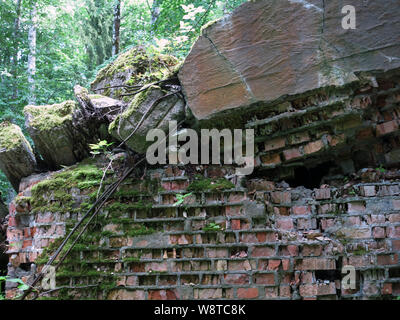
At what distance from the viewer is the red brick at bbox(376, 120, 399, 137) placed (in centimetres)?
216

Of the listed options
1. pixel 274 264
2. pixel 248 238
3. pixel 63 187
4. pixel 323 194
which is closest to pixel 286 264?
pixel 274 264

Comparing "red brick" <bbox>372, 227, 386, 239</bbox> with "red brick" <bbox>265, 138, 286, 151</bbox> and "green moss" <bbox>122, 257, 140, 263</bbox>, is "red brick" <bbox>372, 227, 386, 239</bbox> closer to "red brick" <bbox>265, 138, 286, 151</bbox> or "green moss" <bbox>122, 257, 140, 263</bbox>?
"red brick" <bbox>265, 138, 286, 151</bbox>

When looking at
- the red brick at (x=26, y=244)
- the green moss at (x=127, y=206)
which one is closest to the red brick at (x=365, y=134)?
the green moss at (x=127, y=206)

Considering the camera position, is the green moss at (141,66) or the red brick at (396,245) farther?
the green moss at (141,66)

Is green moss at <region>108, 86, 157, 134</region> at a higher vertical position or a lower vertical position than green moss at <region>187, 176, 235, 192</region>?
higher

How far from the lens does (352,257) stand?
79.3 inches

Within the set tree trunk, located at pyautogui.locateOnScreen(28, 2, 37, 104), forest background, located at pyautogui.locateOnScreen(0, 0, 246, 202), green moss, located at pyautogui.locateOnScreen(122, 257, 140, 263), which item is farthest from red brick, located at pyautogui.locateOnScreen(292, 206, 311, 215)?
tree trunk, located at pyautogui.locateOnScreen(28, 2, 37, 104)

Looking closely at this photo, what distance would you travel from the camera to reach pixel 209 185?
2270 mm

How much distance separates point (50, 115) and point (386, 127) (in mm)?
2714

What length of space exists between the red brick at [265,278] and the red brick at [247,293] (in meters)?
0.06

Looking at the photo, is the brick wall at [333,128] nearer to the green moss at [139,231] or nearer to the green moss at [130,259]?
the green moss at [139,231]

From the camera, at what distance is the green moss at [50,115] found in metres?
2.74

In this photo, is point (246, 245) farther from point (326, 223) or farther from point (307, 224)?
point (326, 223)

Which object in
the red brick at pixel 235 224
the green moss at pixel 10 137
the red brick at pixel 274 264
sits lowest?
the red brick at pixel 274 264
